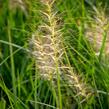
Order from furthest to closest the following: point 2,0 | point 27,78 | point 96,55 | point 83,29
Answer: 1. point 2,0
2. point 83,29
3. point 27,78
4. point 96,55

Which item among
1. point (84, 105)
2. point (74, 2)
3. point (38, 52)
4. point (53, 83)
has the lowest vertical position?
point (84, 105)

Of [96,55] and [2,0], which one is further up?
[2,0]

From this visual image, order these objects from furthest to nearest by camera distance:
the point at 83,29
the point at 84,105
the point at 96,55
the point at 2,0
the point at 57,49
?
the point at 2,0 → the point at 83,29 → the point at 96,55 → the point at 84,105 → the point at 57,49

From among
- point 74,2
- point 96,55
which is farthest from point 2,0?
point 96,55

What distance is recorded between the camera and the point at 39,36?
137cm

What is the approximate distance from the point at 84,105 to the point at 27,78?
471mm

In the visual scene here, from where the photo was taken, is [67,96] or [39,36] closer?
[39,36]

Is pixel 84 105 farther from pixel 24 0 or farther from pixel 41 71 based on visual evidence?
pixel 24 0

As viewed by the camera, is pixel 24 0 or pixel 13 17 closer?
pixel 24 0

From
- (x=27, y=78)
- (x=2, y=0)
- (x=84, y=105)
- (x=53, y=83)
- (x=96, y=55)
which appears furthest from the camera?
(x=2, y=0)

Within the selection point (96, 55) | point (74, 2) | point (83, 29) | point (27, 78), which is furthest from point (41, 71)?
point (74, 2)

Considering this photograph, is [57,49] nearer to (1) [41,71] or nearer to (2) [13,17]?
(1) [41,71]

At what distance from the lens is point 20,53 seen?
2.21 meters

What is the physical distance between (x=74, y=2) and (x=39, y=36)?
1146 millimetres
